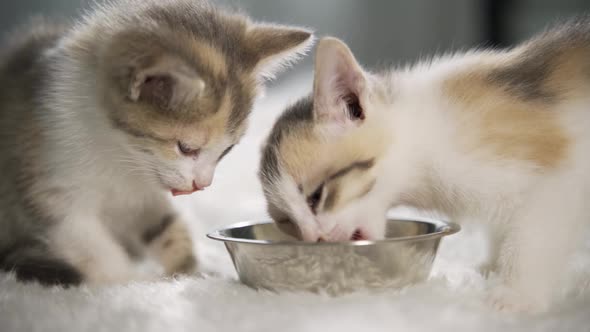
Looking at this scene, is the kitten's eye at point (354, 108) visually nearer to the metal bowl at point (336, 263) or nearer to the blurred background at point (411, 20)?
the metal bowl at point (336, 263)

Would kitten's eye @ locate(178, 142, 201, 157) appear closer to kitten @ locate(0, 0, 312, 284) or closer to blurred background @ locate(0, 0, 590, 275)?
kitten @ locate(0, 0, 312, 284)

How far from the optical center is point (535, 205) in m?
1.04

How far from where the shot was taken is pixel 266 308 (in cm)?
96

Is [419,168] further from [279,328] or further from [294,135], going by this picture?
[279,328]

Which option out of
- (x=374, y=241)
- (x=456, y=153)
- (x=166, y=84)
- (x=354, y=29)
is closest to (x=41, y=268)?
(x=166, y=84)

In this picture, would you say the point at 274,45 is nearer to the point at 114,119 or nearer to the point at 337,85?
the point at 337,85

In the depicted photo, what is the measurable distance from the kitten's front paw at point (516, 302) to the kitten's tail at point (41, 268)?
764mm

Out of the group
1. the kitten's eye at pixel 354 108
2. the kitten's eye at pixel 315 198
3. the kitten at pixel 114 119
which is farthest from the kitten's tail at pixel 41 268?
the kitten's eye at pixel 354 108

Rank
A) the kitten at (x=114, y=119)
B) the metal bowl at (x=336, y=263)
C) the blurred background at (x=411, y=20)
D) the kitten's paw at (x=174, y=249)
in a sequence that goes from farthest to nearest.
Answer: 1. the blurred background at (x=411, y=20)
2. the kitten's paw at (x=174, y=249)
3. the kitten at (x=114, y=119)
4. the metal bowl at (x=336, y=263)

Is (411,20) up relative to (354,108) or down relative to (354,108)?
up

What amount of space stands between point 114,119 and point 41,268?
1.12ft

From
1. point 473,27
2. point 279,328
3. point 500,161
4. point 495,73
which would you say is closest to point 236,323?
point 279,328

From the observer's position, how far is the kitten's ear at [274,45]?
4.08 feet

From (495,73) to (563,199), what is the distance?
0.85 feet
